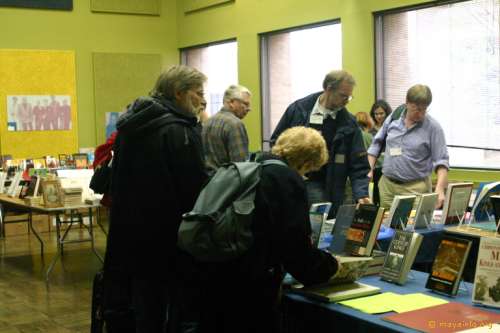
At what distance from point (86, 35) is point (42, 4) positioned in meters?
0.82

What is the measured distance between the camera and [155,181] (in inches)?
114

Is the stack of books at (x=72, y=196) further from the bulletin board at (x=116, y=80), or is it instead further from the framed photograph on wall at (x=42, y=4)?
the framed photograph on wall at (x=42, y=4)

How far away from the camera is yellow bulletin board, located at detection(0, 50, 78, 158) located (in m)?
10.8

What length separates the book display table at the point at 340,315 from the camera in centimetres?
238

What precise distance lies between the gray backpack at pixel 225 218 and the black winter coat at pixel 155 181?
377 mm

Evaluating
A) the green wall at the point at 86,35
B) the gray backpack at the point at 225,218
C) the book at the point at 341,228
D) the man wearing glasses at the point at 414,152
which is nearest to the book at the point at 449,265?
the book at the point at 341,228

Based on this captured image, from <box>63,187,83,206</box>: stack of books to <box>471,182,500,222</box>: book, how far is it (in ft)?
12.6

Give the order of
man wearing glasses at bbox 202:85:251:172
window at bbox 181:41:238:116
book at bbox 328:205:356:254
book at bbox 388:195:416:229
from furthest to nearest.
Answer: window at bbox 181:41:238:116
man wearing glasses at bbox 202:85:251:172
book at bbox 388:195:416:229
book at bbox 328:205:356:254

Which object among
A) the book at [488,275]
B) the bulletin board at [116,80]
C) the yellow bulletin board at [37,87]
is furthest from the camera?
the bulletin board at [116,80]

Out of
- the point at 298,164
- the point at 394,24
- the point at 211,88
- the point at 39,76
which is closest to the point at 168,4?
the point at 211,88

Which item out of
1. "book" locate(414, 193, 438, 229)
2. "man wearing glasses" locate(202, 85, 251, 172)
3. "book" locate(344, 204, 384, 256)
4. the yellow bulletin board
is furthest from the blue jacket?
the yellow bulletin board

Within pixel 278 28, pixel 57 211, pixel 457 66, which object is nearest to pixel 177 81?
pixel 57 211

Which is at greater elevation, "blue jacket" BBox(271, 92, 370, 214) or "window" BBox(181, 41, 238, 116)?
"window" BBox(181, 41, 238, 116)

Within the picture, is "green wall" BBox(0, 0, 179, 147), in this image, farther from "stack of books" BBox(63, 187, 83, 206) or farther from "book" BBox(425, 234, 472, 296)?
"book" BBox(425, 234, 472, 296)
